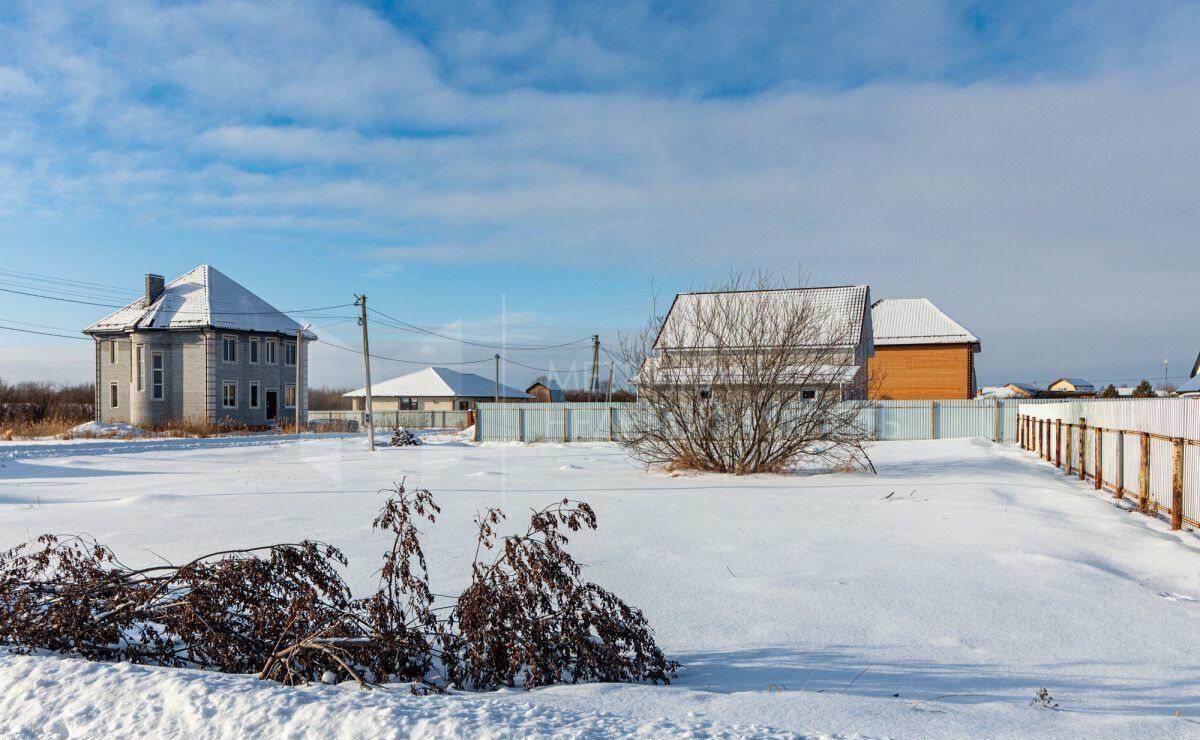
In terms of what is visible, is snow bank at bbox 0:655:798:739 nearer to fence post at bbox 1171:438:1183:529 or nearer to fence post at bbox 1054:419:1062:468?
fence post at bbox 1171:438:1183:529

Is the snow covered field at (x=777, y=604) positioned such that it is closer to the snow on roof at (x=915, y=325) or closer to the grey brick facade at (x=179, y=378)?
the grey brick facade at (x=179, y=378)

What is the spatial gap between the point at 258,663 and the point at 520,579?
1.38 m

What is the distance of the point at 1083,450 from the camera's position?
13258mm

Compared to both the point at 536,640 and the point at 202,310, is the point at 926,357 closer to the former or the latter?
the point at 202,310

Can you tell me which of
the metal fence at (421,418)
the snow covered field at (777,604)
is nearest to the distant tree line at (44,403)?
the metal fence at (421,418)

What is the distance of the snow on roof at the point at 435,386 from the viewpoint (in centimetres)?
6256

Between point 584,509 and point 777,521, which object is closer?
point 584,509

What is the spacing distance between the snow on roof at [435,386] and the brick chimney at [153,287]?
24.2 metres

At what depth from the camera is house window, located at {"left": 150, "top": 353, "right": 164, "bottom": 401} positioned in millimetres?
35375

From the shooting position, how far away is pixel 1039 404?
21500mm

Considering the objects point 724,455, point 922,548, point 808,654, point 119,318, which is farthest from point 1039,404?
point 119,318

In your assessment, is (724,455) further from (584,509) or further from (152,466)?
(152,466)

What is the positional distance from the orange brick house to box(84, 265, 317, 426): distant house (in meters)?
30.2

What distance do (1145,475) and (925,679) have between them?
7844 mm
